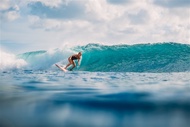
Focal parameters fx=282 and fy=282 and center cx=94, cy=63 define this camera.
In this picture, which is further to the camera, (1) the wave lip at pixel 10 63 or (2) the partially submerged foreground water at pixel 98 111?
(1) the wave lip at pixel 10 63

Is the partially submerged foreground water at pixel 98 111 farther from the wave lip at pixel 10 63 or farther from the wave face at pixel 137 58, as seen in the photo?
the wave lip at pixel 10 63

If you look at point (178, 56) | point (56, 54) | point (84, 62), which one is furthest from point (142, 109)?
point (56, 54)

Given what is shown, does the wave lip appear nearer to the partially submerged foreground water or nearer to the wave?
the wave

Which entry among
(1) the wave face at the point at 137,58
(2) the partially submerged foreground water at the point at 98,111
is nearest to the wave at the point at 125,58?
(1) the wave face at the point at 137,58

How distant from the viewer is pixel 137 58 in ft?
81.5

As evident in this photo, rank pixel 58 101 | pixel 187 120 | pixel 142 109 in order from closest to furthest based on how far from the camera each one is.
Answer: pixel 187 120
pixel 142 109
pixel 58 101

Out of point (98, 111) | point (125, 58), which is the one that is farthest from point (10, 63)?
point (98, 111)

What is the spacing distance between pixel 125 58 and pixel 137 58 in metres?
1.22

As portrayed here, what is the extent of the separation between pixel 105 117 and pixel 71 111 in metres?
0.52

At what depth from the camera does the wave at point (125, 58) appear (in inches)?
854

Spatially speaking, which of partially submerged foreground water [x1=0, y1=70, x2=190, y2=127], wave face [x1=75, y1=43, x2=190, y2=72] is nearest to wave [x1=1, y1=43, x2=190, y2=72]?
wave face [x1=75, y1=43, x2=190, y2=72]

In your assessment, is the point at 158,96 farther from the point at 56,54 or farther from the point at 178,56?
the point at 56,54

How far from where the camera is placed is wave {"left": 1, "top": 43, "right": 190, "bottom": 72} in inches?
854

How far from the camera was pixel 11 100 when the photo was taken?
4.31m
